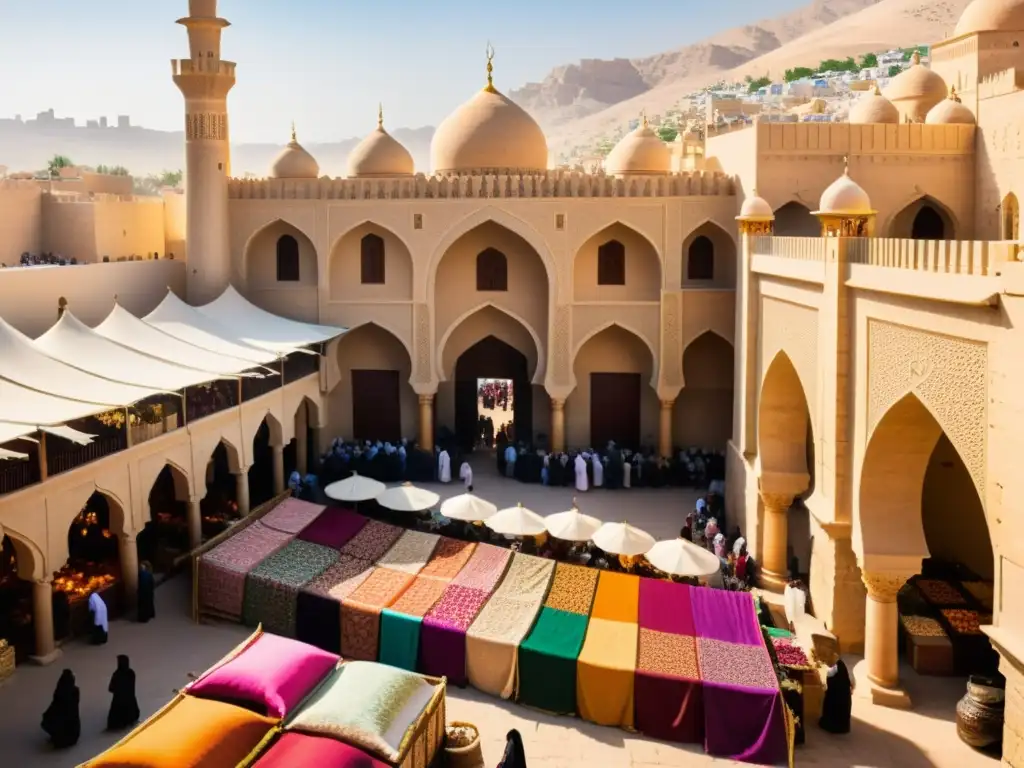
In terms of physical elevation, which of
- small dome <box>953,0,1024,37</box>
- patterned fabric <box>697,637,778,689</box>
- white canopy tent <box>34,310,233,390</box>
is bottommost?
patterned fabric <box>697,637,778,689</box>

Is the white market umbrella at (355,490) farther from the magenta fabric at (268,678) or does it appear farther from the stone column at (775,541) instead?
the magenta fabric at (268,678)

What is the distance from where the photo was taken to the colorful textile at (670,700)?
10.7 metres

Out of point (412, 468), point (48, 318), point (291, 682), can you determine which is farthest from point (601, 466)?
point (291, 682)

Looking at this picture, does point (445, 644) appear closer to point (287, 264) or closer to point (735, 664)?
point (735, 664)

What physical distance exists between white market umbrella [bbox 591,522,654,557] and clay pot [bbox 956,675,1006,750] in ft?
15.4

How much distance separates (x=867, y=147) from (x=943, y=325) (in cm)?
1012

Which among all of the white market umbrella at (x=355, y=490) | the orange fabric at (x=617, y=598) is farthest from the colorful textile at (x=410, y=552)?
the orange fabric at (x=617, y=598)

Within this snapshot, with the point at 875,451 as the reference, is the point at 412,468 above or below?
below

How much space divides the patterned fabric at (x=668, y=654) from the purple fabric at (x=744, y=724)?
0.34 metres

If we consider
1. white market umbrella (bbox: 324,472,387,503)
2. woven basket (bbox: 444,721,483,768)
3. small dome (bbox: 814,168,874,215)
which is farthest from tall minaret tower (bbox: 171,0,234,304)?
woven basket (bbox: 444,721,483,768)

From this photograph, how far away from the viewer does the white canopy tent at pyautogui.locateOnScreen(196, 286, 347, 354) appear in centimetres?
1844

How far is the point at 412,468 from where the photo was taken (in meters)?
20.6

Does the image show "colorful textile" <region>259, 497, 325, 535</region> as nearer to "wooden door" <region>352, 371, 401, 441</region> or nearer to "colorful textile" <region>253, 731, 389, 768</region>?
"colorful textile" <region>253, 731, 389, 768</region>

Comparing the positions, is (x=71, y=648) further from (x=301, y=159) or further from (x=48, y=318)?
(x=301, y=159)
